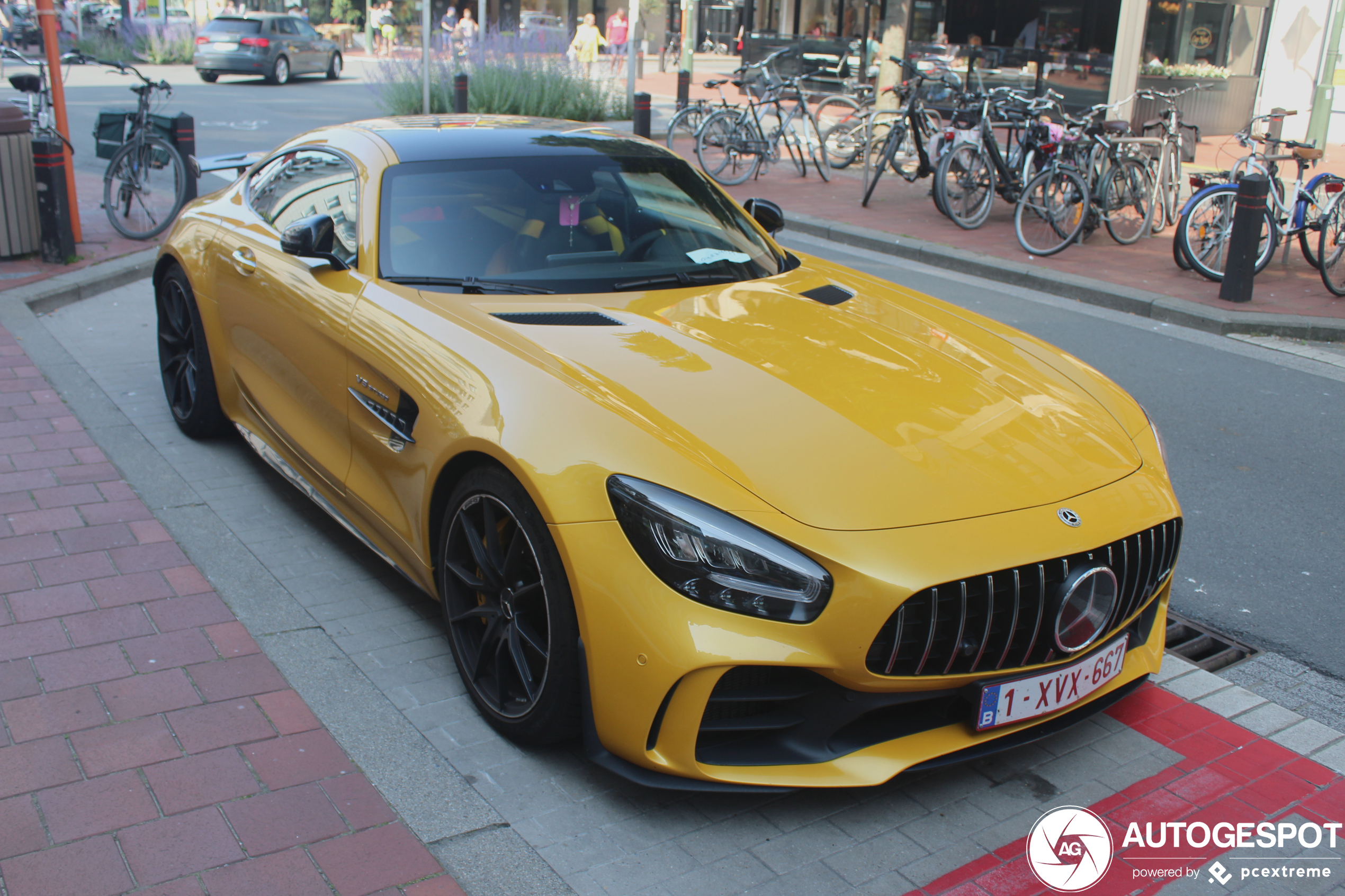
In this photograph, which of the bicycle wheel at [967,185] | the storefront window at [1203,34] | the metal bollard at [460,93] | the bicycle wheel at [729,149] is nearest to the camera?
the bicycle wheel at [967,185]

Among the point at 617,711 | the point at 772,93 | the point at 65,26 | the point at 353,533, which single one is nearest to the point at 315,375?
the point at 353,533

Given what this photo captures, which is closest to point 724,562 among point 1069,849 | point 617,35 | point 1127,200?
point 1069,849

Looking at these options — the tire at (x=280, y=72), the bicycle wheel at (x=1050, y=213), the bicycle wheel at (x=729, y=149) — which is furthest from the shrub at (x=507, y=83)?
the bicycle wheel at (x=1050, y=213)

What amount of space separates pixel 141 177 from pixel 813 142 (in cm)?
833

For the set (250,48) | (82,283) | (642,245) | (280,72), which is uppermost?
(250,48)

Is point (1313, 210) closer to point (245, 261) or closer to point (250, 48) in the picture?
point (245, 261)

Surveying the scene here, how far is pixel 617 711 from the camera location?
2.57 metres

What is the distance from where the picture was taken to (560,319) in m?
3.36

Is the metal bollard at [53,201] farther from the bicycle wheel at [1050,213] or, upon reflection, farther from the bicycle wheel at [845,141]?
the bicycle wheel at [845,141]

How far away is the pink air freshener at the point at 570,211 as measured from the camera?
12.7ft

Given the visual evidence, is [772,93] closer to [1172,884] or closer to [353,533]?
[353,533]

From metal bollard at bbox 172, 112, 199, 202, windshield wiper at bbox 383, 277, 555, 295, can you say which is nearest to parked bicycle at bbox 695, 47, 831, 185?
metal bollard at bbox 172, 112, 199, 202

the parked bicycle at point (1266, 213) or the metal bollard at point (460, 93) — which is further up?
the metal bollard at point (460, 93)

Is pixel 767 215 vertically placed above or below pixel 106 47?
below
